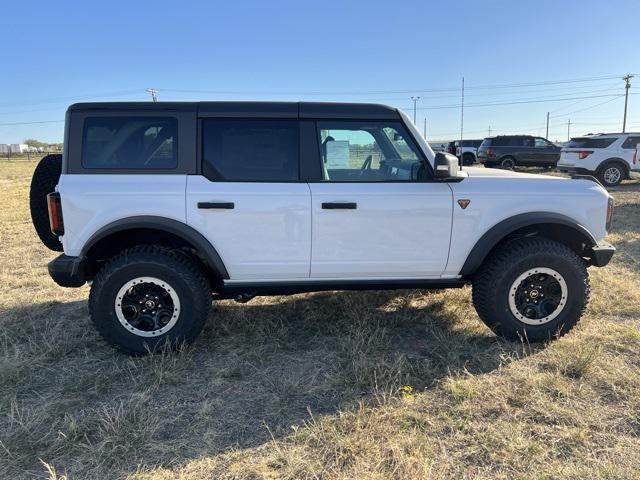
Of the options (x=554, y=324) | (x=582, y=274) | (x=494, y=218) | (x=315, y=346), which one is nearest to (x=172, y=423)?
(x=315, y=346)

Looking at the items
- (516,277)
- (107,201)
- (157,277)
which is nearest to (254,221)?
(157,277)

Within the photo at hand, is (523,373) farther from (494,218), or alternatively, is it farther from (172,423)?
(172,423)

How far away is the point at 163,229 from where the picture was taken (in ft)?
10.8

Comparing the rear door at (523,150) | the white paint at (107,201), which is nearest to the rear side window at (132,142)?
the white paint at (107,201)

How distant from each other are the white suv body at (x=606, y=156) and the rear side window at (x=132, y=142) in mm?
14459

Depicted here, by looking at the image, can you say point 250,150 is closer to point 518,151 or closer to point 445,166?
point 445,166

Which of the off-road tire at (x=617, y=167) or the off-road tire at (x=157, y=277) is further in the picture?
the off-road tire at (x=617, y=167)

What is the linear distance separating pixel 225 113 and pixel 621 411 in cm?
325

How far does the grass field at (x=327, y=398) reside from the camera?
2.35 m

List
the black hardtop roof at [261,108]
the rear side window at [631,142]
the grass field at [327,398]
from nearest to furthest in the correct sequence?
the grass field at [327,398], the black hardtop roof at [261,108], the rear side window at [631,142]

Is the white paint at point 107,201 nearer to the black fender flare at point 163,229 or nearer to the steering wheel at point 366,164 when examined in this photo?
the black fender flare at point 163,229

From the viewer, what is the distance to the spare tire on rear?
3.69m

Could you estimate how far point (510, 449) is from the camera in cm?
240

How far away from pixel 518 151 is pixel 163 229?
2085cm
